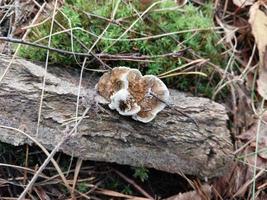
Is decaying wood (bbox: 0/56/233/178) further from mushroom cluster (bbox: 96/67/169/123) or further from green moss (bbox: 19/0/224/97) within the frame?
green moss (bbox: 19/0/224/97)

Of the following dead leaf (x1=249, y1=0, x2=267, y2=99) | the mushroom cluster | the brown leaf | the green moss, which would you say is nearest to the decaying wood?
the mushroom cluster

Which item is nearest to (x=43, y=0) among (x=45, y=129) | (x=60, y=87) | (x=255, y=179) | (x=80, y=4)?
(x=80, y=4)

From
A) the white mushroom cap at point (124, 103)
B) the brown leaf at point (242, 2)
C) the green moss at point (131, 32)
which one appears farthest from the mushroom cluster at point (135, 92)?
the brown leaf at point (242, 2)

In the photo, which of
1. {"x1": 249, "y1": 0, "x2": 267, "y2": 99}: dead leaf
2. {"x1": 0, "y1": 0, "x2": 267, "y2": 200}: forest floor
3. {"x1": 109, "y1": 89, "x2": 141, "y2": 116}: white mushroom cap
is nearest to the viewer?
{"x1": 109, "y1": 89, "x2": 141, "y2": 116}: white mushroom cap

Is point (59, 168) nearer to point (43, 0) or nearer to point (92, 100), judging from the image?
point (92, 100)

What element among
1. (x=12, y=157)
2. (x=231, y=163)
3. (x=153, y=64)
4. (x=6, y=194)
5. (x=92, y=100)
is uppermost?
(x=153, y=64)

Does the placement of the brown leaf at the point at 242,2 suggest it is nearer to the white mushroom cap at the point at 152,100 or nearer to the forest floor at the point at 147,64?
the forest floor at the point at 147,64
